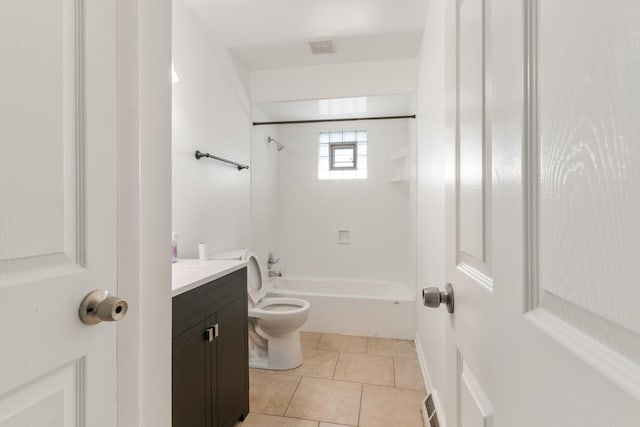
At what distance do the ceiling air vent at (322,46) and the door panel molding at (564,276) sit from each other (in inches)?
86.3

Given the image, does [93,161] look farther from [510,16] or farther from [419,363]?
[419,363]

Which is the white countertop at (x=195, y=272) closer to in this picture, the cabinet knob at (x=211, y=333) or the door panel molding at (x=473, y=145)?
the cabinet knob at (x=211, y=333)

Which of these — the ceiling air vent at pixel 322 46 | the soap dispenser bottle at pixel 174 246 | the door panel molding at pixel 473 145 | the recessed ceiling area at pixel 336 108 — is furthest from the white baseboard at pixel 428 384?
the ceiling air vent at pixel 322 46

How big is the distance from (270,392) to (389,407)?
2.55 feet

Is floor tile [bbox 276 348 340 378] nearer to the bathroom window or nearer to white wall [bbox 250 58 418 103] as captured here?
the bathroom window

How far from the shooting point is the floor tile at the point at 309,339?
8.62ft

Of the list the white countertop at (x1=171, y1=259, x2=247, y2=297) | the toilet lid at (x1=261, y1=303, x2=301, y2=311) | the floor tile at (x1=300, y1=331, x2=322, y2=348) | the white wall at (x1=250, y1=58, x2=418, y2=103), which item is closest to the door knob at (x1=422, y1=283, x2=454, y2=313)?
the white countertop at (x1=171, y1=259, x2=247, y2=297)

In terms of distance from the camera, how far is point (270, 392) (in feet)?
6.37

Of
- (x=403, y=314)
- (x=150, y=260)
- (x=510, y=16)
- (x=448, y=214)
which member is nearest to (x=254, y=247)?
(x=403, y=314)

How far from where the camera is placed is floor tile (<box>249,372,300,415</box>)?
1.78 metres

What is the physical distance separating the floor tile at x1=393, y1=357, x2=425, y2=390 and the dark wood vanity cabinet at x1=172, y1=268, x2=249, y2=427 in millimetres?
1074

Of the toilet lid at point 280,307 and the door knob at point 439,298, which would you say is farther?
the toilet lid at point 280,307

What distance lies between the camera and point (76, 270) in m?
0.56

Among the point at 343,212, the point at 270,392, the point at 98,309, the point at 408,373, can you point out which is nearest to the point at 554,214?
the point at 98,309
